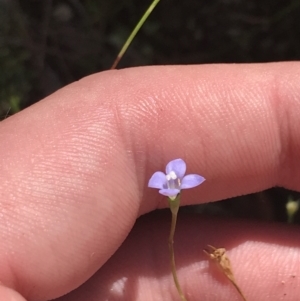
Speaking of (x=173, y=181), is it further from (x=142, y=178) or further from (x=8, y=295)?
(x=8, y=295)

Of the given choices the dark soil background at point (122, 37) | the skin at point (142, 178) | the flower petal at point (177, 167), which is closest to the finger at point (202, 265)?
the skin at point (142, 178)

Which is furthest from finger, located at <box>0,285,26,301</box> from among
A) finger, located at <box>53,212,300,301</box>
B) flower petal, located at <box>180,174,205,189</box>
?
flower petal, located at <box>180,174,205,189</box>

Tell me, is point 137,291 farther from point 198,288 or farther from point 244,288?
point 244,288

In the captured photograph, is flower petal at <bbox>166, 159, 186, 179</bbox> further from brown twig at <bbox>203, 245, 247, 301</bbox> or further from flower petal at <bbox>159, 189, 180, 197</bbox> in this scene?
brown twig at <bbox>203, 245, 247, 301</bbox>

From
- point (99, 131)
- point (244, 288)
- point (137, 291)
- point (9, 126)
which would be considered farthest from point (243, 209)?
point (9, 126)

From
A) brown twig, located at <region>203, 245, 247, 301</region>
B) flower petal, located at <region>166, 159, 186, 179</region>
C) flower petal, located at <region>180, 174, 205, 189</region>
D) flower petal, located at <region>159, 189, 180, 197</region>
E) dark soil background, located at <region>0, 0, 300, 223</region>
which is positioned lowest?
brown twig, located at <region>203, 245, 247, 301</region>
